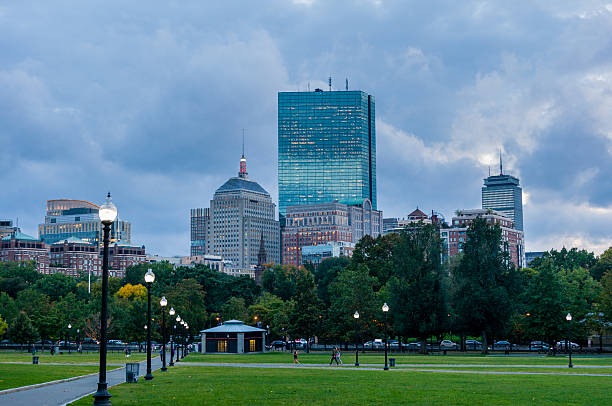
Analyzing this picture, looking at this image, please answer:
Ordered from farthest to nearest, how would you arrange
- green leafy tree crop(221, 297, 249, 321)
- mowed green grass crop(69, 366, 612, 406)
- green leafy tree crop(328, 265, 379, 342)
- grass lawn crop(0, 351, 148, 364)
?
1. green leafy tree crop(221, 297, 249, 321)
2. green leafy tree crop(328, 265, 379, 342)
3. grass lawn crop(0, 351, 148, 364)
4. mowed green grass crop(69, 366, 612, 406)

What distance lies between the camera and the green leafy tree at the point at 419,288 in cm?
9356

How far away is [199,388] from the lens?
34.6 meters

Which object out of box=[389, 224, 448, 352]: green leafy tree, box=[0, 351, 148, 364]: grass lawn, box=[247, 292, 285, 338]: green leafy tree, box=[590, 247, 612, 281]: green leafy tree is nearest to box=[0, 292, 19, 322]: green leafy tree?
box=[0, 351, 148, 364]: grass lawn

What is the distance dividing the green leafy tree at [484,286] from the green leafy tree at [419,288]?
9.26 feet

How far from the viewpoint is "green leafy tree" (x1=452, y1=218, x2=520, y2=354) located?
91000mm

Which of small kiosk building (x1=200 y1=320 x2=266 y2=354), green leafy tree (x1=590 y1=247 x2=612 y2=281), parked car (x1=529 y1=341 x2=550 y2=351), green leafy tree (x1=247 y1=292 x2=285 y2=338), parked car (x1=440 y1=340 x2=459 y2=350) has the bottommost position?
parked car (x1=440 y1=340 x2=459 y2=350)

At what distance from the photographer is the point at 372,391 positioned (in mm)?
32125

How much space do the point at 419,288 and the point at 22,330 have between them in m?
61.6

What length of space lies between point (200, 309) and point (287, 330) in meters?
30.4

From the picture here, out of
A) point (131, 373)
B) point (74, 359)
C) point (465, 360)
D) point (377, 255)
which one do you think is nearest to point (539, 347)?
point (377, 255)

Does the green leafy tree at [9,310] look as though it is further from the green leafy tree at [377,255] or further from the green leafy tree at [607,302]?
the green leafy tree at [607,302]

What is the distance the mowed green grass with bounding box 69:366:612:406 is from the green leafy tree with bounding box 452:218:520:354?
164ft

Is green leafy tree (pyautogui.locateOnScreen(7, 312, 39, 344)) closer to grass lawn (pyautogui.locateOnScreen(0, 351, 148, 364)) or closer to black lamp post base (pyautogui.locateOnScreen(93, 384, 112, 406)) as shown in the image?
grass lawn (pyautogui.locateOnScreen(0, 351, 148, 364))

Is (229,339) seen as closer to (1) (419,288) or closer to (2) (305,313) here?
(2) (305,313)
